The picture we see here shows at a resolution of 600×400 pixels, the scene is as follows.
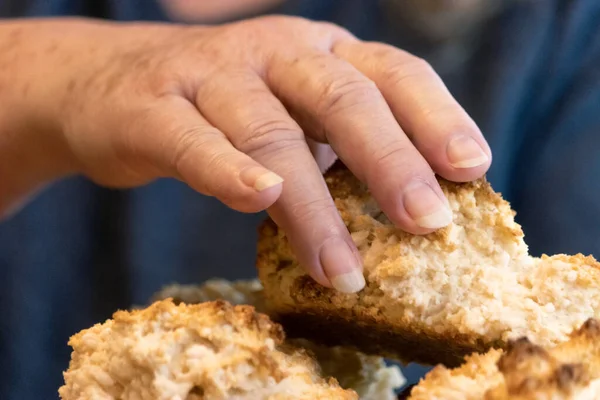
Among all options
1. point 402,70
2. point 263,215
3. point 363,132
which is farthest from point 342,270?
point 263,215

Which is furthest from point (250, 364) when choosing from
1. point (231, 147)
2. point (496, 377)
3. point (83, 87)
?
point (83, 87)

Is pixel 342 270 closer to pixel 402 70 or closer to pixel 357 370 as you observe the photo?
pixel 357 370

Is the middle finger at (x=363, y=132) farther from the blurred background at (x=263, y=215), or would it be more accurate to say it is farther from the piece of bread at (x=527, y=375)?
the blurred background at (x=263, y=215)

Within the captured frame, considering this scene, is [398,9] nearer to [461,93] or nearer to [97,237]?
[461,93]

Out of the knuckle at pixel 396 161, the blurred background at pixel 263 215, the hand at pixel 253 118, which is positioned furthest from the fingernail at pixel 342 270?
the blurred background at pixel 263 215

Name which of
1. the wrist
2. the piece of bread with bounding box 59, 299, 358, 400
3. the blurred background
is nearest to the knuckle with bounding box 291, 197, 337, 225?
the piece of bread with bounding box 59, 299, 358, 400
